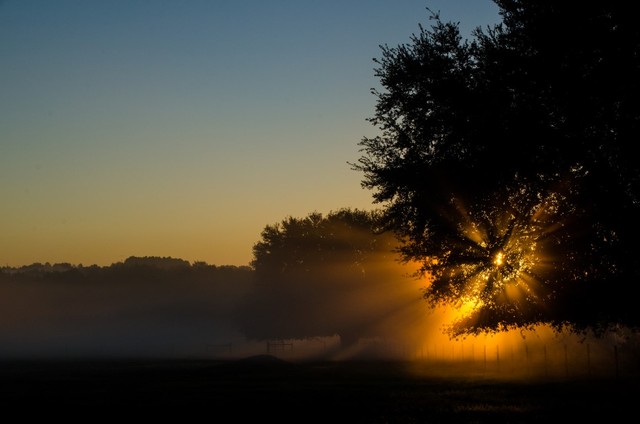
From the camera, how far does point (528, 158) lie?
94.3 feet

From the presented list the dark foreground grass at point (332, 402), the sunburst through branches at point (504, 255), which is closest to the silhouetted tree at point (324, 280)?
the dark foreground grass at point (332, 402)

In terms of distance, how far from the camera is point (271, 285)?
13275 centimetres

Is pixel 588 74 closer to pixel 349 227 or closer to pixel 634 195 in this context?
pixel 634 195

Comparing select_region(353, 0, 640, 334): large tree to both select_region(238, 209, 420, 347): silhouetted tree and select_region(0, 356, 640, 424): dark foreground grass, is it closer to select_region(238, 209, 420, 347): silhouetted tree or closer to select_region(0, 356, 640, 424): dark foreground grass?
select_region(0, 356, 640, 424): dark foreground grass

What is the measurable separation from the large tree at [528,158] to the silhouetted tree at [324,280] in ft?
271

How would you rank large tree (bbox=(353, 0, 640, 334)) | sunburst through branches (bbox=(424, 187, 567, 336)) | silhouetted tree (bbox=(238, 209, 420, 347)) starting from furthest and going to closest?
silhouetted tree (bbox=(238, 209, 420, 347)) < sunburst through branches (bbox=(424, 187, 567, 336)) < large tree (bbox=(353, 0, 640, 334))

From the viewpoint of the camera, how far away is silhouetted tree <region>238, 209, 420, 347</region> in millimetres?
122875

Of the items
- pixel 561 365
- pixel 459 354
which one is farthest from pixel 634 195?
pixel 459 354

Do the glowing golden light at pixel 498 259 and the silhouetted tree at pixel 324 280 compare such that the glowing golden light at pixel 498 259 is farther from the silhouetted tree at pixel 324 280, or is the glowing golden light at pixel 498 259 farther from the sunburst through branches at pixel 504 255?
the silhouetted tree at pixel 324 280

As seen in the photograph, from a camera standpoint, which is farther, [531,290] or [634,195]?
[531,290]

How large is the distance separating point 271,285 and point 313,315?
336 inches

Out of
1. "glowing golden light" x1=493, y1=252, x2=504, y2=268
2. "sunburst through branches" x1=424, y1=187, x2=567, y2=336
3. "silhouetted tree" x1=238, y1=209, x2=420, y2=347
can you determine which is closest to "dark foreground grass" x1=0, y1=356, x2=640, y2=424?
"sunburst through branches" x1=424, y1=187, x2=567, y2=336

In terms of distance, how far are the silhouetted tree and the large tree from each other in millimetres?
82739

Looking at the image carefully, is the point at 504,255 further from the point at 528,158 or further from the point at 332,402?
the point at 332,402
